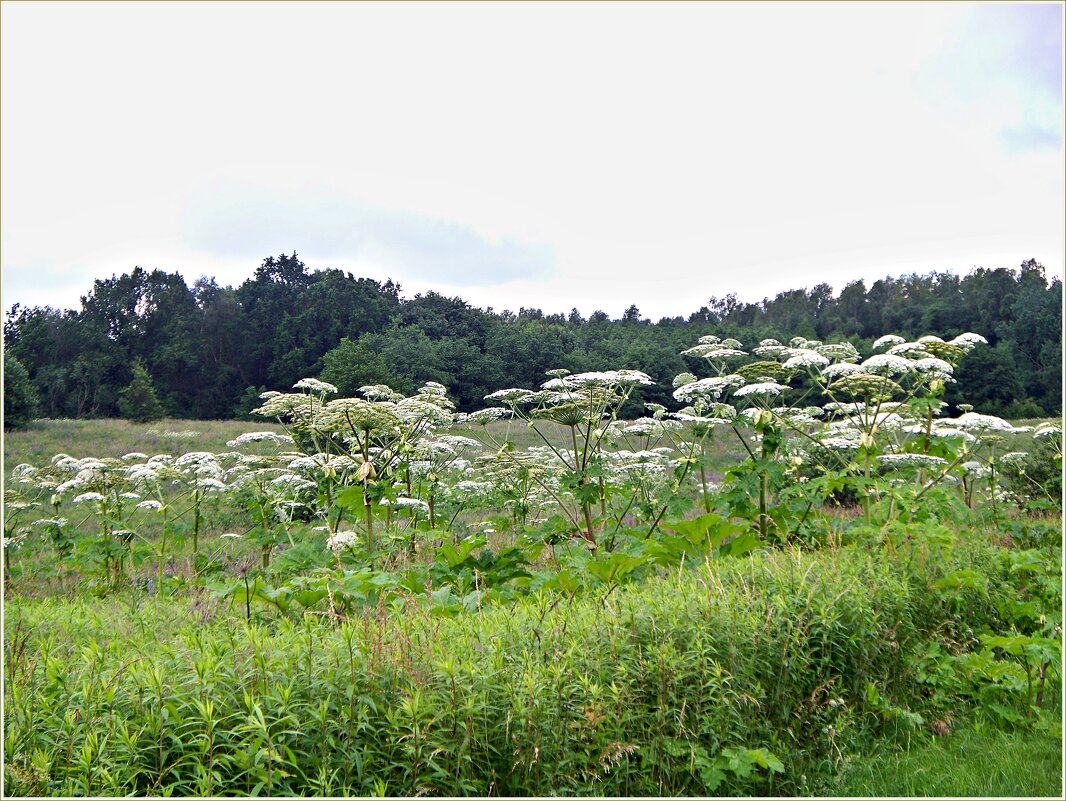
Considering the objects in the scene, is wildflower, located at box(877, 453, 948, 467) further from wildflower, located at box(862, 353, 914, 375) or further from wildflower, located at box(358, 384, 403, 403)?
wildflower, located at box(358, 384, 403, 403)

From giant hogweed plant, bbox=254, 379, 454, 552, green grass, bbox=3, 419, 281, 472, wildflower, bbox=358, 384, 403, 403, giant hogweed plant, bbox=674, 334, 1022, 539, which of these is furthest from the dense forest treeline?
giant hogweed plant, bbox=674, 334, 1022, 539

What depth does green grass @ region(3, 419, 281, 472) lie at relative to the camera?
75.1 ft

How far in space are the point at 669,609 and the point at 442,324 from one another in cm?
3795

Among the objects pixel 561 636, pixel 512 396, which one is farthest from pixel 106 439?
pixel 561 636

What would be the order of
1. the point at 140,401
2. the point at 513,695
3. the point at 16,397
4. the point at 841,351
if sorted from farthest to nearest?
the point at 140,401 < the point at 16,397 < the point at 841,351 < the point at 513,695

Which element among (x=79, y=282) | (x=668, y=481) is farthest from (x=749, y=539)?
(x=79, y=282)

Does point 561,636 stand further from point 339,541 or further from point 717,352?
point 717,352

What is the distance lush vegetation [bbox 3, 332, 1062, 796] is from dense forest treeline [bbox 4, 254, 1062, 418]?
81.1 feet

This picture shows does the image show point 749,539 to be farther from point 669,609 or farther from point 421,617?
point 421,617

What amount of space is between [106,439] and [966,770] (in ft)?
94.6

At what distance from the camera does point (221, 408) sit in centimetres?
4047

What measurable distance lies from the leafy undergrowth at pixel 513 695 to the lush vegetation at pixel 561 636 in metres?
0.02

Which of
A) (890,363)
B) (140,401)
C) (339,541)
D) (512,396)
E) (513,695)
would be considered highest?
(890,363)

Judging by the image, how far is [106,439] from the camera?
25828 mm
